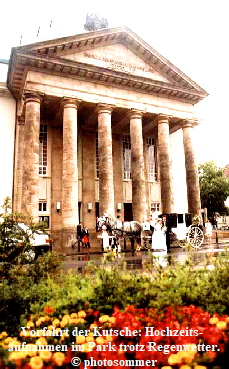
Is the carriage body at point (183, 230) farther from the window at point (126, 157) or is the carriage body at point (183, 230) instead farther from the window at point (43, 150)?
the window at point (43, 150)

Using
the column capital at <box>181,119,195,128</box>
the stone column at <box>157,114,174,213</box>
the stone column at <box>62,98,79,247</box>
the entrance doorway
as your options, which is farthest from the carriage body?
→ the column capital at <box>181,119,195,128</box>

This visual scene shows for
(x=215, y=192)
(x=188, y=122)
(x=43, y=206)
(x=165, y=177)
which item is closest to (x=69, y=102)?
(x=43, y=206)

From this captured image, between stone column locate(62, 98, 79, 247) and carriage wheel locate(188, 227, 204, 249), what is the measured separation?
7.97 meters

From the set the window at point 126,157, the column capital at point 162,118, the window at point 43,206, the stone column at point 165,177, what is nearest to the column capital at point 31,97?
the window at point 43,206

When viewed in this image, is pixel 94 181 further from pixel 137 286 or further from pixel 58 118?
pixel 137 286

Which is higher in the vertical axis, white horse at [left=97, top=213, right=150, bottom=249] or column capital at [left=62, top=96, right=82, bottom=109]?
column capital at [left=62, top=96, right=82, bottom=109]

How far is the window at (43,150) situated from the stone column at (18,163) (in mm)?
2294

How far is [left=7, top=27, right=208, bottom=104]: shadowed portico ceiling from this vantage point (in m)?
21.5

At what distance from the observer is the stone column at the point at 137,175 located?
23989 millimetres

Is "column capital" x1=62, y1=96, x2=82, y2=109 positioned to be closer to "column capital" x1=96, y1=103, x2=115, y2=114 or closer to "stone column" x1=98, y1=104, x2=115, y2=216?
"column capital" x1=96, y1=103, x2=115, y2=114

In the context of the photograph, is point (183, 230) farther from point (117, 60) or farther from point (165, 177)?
point (117, 60)

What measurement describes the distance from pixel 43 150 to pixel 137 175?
348 inches

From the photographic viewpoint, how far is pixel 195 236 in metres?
17.3

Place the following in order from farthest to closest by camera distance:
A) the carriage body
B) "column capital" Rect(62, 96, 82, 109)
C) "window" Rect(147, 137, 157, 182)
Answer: "window" Rect(147, 137, 157, 182)
"column capital" Rect(62, 96, 82, 109)
the carriage body
